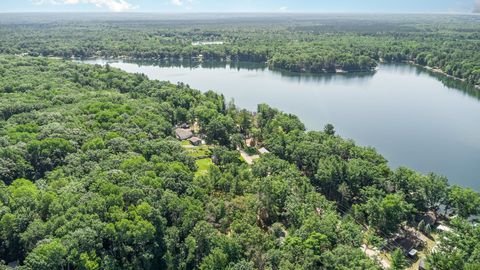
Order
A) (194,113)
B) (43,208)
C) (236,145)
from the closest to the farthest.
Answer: (43,208) → (236,145) → (194,113)

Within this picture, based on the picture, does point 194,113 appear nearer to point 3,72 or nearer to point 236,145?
point 236,145

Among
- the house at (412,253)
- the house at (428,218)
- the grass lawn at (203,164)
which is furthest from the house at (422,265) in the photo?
the grass lawn at (203,164)

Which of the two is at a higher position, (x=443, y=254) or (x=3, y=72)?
(x=3, y=72)

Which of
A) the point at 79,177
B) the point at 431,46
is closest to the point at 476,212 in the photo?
the point at 79,177

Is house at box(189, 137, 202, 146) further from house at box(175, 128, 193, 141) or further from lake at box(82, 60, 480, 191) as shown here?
lake at box(82, 60, 480, 191)

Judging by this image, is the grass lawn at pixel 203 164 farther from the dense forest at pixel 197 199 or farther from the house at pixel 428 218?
the house at pixel 428 218

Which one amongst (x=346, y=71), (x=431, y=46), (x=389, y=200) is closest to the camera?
(x=389, y=200)

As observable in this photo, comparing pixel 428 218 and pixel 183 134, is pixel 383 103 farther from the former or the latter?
pixel 428 218
